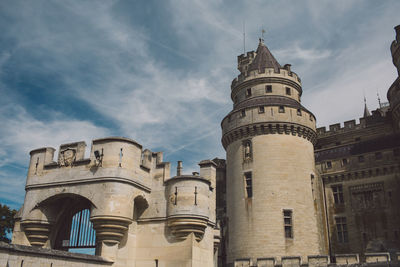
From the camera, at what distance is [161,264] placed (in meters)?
14.9

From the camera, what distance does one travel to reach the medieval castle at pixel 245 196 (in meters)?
14.7

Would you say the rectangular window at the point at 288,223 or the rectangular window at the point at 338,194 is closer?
the rectangular window at the point at 288,223

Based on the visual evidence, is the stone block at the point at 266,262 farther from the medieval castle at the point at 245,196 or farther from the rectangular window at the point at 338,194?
the rectangular window at the point at 338,194

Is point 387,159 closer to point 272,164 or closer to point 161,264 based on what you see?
point 272,164

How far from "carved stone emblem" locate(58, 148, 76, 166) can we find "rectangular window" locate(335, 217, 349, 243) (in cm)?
2455

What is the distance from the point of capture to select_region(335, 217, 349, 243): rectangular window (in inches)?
1256

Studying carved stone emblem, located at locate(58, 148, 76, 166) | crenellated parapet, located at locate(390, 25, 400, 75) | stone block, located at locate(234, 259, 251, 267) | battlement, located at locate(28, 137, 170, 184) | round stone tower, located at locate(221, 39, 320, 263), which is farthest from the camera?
crenellated parapet, located at locate(390, 25, 400, 75)

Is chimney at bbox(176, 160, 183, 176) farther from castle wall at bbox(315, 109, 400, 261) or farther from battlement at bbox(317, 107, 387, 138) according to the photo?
battlement at bbox(317, 107, 387, 138)

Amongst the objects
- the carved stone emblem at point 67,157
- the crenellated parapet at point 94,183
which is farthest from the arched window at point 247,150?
the carved stone emblem at point 67,157

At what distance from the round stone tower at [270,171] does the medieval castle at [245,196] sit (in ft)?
0.27

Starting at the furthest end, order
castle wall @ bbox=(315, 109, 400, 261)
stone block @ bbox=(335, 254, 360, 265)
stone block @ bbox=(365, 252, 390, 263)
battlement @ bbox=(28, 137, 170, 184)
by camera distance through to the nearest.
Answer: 1. castle wall @ bbox=(315, 109, 400, 261)
2. stone block @ bbox=(335, 254, 360, 265)
3. stone block @ bbox=(365, 252, 390, 263)
4. battlement @ bbox=(28, 137, 170, 184)

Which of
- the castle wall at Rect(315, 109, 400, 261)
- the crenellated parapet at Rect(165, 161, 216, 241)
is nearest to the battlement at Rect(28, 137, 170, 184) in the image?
the crenellated parapet at Rect(165, 161, 216, 241)

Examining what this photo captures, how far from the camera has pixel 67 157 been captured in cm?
1558

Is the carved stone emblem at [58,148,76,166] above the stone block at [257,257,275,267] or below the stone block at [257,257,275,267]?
above
